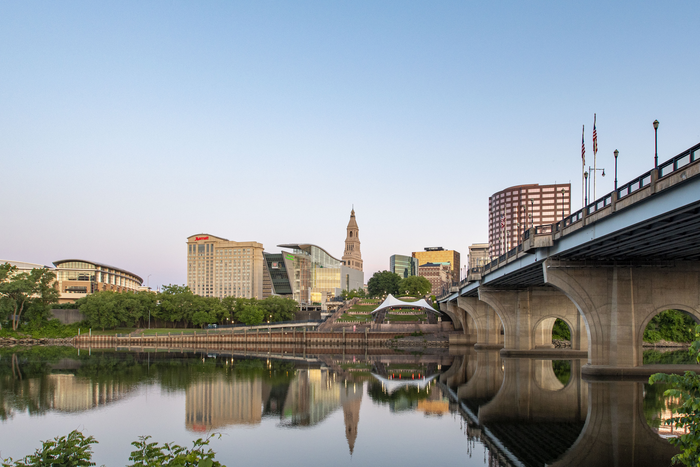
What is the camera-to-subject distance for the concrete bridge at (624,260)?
2830cm

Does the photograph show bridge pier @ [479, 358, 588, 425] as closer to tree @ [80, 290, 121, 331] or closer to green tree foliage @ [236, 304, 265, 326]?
green tree foliage @ [236, 304, 265, 326]

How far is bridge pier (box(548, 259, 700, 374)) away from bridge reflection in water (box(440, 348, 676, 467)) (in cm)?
262

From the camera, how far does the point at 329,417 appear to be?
3497cm

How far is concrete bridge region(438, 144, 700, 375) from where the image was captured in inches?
1114

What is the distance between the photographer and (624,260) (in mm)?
44312

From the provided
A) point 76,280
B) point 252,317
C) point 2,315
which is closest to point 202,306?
point 252,317

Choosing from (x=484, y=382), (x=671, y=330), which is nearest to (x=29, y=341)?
(x=484, y=382)

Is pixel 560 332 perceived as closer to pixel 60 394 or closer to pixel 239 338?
pixel 239 338

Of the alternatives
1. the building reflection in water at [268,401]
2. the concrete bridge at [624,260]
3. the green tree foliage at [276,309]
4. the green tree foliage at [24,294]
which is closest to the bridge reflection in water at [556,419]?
the concrete bridge at [624,260]

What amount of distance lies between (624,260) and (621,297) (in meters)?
2.90

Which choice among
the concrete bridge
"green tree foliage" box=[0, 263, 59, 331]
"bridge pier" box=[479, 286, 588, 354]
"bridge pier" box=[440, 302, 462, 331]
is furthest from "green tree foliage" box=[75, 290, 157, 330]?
the concrete bridge

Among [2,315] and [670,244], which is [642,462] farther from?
[2,315]

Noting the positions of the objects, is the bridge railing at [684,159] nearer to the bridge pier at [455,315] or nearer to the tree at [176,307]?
the bridge pier at [455,315]

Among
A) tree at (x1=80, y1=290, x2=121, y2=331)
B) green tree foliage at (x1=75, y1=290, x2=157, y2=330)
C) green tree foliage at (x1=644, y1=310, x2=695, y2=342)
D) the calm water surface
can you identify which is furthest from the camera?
green tree foliage at (x1=75, y1=290, x2=157, y2=330)
